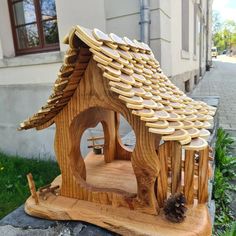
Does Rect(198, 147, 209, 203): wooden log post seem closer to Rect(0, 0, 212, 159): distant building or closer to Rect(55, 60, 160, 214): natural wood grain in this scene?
Rect(55, 60, 160, 214): natural wood grain

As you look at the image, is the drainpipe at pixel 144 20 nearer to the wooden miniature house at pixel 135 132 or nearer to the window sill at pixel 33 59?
the window sill at pixel 33 59

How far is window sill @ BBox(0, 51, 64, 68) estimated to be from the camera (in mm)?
3234

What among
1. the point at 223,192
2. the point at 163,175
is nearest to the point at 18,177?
the point at 223,192

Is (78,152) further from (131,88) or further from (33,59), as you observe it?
(33,59)

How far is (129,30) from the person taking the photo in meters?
2.76

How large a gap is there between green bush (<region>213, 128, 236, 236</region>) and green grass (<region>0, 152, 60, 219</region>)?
6.09 ft

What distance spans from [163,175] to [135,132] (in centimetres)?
19

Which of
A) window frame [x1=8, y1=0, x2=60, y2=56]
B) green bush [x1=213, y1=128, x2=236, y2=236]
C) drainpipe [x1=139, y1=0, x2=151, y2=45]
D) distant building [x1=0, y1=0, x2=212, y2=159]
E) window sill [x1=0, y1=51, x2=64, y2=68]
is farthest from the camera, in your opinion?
window frame [x1=8, y1=0, x2=60, y2=56]

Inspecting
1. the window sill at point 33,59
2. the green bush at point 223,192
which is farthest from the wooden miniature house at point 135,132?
the window sill at point 33,59

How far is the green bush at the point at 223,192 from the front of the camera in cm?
200

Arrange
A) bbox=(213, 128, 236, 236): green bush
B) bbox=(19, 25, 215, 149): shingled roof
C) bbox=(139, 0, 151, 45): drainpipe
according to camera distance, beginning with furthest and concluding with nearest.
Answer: bbox=(139, 0, 151, 45): drainpipe < bbox=(213, 128, 236, 236): green bush < bbox=(19, 25, 215, 149): shingled roof

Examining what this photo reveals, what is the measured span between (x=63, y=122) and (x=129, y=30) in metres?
2.00

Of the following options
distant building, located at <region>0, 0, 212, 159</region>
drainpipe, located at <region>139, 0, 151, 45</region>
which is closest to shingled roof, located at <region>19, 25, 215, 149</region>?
drainpipe, located at <region>139, 0, 151, 45</region>

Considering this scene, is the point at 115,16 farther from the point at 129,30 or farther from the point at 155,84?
the point at 155,84
